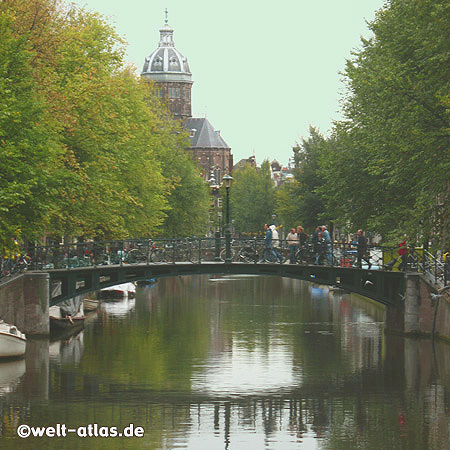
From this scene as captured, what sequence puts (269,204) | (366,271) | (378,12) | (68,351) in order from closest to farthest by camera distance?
(68,351) → (366,271) → (378,12) → (269,204)

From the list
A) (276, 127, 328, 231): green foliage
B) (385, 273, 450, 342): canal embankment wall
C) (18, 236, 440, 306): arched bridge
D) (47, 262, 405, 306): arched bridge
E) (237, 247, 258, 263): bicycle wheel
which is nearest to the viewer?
(385, 273, 450, 342): canal embankment wall

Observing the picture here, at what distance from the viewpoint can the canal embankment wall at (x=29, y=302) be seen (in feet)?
131

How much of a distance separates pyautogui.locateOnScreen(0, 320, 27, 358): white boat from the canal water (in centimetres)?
34

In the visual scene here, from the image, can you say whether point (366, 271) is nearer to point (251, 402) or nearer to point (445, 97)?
point (445, 97)

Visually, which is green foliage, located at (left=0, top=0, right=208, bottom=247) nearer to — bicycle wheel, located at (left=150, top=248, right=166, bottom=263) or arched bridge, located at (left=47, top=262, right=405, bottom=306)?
arched bridge, located at (left=47, top=262, right=405, bottom=306)

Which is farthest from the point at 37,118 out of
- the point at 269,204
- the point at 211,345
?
the point at 269,204

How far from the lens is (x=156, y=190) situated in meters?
63.1

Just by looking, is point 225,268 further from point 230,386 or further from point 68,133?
point 230,386

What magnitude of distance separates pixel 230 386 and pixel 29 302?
11.4m

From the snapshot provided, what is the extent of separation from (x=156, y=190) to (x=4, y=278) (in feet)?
79.2

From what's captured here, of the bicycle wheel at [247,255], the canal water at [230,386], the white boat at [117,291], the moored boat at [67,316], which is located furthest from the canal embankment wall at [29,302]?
the white boat at [117,291]

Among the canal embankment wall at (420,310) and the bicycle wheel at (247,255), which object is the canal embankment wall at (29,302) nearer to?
the bicycle wheel at (247,255)

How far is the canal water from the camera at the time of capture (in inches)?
962

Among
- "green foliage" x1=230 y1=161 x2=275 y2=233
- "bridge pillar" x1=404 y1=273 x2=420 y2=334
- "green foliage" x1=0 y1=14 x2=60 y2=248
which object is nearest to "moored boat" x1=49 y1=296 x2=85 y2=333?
"green foliage" x1=0 y1=14 x2=60 y2=248
